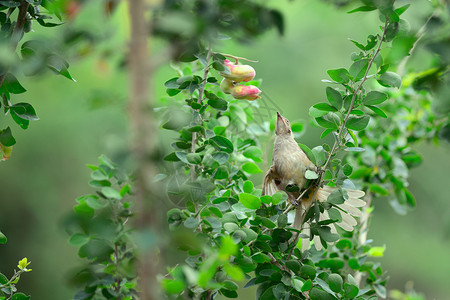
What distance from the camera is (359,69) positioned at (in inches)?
52.9

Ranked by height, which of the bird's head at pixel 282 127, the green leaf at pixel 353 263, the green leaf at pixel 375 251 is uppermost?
the bird's head at pixel 282 127

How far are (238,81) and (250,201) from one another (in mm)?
358

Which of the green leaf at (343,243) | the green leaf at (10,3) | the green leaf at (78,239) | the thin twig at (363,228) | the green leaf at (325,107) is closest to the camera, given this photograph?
the green leaf at (78,239)

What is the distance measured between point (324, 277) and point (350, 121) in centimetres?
44

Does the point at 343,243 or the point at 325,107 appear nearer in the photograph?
the point at 325,107

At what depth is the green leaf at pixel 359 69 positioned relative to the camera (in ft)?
4.38

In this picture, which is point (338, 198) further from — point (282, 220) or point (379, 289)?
point (379, 289)

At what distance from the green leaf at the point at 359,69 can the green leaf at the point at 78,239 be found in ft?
2.54

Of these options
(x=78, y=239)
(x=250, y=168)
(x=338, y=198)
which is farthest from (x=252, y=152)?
(x=78, y=239)

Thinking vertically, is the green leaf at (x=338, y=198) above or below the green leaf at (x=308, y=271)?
above

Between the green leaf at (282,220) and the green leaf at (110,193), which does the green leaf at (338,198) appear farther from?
the green leaf at (110,193)

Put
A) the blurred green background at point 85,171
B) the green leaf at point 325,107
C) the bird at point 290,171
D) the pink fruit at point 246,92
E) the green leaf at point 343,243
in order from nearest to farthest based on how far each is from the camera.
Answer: the green leaf at point 325,107 < the pink fruit at point 246,92 < the green leaf at point 343,243 < the bird at point 290,171 < the blurred green background at point 85,171

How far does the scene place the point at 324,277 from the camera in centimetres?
145

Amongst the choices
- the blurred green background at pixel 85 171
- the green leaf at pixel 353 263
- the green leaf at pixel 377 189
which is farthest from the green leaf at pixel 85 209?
the blurred green background at pixel 85 171
